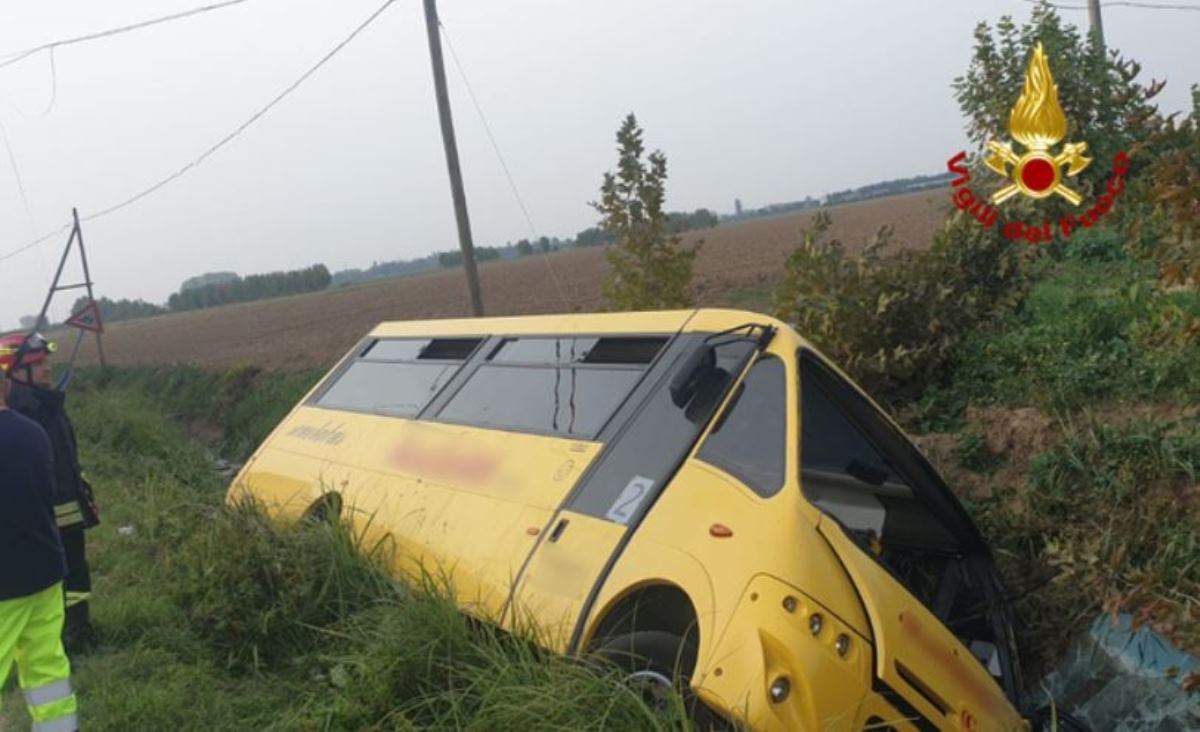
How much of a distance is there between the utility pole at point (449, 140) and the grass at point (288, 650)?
17.4ft

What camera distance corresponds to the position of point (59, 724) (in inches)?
160

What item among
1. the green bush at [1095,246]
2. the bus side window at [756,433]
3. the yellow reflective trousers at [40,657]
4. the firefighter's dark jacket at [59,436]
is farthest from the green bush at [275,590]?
the green bush at [1095,246]

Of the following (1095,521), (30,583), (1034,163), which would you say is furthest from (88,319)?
(1095,521)

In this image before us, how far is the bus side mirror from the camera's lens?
13.4 ft

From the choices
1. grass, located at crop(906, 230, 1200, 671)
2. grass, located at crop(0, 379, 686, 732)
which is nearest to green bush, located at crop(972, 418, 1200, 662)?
grass, located at crop(906, 230, 1200, 671)

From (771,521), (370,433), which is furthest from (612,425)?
(370,433)

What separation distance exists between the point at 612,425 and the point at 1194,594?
8.89 feet

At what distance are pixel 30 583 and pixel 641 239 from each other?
634cm

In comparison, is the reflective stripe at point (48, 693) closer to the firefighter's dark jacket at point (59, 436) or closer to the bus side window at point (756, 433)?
the firefighter's dark jacket at point (59, 436)

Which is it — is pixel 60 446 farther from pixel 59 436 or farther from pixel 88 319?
pixel 88 319

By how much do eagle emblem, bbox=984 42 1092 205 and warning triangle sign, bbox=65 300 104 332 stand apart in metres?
13.8

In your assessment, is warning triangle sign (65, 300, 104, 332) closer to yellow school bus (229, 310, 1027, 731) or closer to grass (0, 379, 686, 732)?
grass (0, 379, 686, 732)

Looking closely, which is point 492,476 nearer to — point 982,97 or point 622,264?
point 622,264

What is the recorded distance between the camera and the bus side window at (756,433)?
3.67 metres
